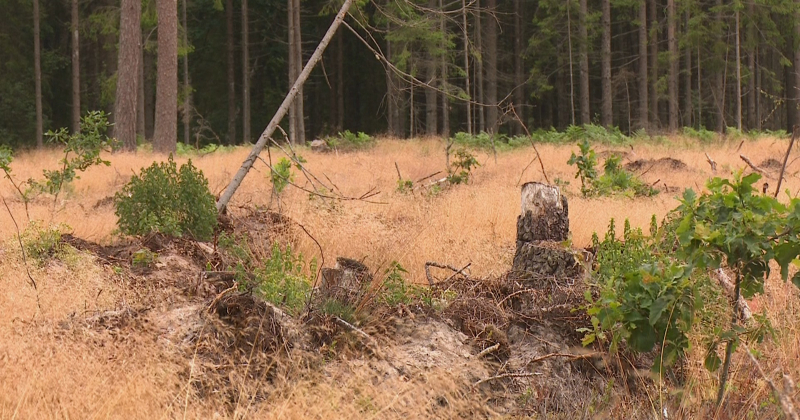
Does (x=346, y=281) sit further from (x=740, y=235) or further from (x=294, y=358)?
(x=740, y=235)

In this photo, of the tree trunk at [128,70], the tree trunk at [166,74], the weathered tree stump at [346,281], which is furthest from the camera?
the tree trunk at [128,70]

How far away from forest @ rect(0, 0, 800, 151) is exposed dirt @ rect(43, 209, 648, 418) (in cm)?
1577

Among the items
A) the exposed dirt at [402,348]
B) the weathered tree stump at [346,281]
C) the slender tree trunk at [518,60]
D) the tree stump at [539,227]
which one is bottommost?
the exposed dirt at [402,348]

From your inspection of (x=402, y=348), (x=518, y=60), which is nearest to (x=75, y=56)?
(x=518, y=60)

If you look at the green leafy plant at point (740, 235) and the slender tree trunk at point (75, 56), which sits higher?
the slender tree trunk at point (75, 56)

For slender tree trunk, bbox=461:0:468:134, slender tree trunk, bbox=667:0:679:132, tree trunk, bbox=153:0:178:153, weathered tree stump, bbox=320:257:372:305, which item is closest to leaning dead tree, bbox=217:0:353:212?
slender tree trunk, bbox=461:0:468:134

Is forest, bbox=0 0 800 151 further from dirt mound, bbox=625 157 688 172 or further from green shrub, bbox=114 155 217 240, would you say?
green shrub, bbox=114 155 217 240

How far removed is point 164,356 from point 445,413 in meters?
1.34

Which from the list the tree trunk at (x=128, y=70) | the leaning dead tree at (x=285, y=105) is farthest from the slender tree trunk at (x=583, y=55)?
the leaning dead tree at (x=285, y=105)

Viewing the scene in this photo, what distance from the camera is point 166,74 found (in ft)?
53.0

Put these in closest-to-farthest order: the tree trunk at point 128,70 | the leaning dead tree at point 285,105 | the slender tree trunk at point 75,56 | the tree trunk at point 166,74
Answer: the leaning dead tree at point 285,105 → the tree trunk at point 166,74 → the tree trunk at point 128,70 → the slender tree trunk at point 75,56

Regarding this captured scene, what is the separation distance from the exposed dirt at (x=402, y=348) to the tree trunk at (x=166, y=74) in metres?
11.7

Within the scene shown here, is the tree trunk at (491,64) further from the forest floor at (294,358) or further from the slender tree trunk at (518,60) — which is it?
the forest floor at (294,358)

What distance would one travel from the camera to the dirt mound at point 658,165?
1312 centimetres
